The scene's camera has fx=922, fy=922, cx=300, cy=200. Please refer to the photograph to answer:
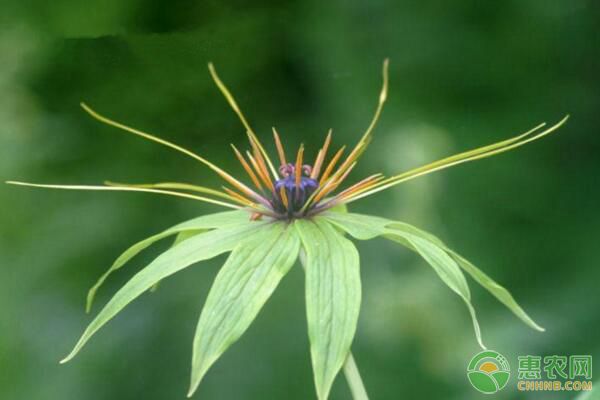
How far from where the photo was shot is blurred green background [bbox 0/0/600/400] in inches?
42.2

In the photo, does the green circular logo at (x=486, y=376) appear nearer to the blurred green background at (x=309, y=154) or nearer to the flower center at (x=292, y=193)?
the flower center at (x=292, y=193)

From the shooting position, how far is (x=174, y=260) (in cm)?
43

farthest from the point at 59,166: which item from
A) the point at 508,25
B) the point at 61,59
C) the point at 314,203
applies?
the point at 314,203

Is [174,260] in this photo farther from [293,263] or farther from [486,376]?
[486,376]

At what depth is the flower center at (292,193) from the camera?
483mm

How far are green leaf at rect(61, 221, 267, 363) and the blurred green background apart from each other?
24.3 inches

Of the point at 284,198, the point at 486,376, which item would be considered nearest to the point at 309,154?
the point at 486,376

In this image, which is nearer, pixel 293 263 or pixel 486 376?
pixel 293 263

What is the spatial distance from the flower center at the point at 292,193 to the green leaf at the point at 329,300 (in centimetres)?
3

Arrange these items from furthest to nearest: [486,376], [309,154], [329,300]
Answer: [309,154], [486,376], [329,300]

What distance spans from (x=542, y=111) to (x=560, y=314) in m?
0.29

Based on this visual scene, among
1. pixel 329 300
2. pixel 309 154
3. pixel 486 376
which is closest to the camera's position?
pixel 329 300

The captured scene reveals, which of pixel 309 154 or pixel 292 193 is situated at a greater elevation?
pixel 309 154

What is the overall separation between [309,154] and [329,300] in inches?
30.0
